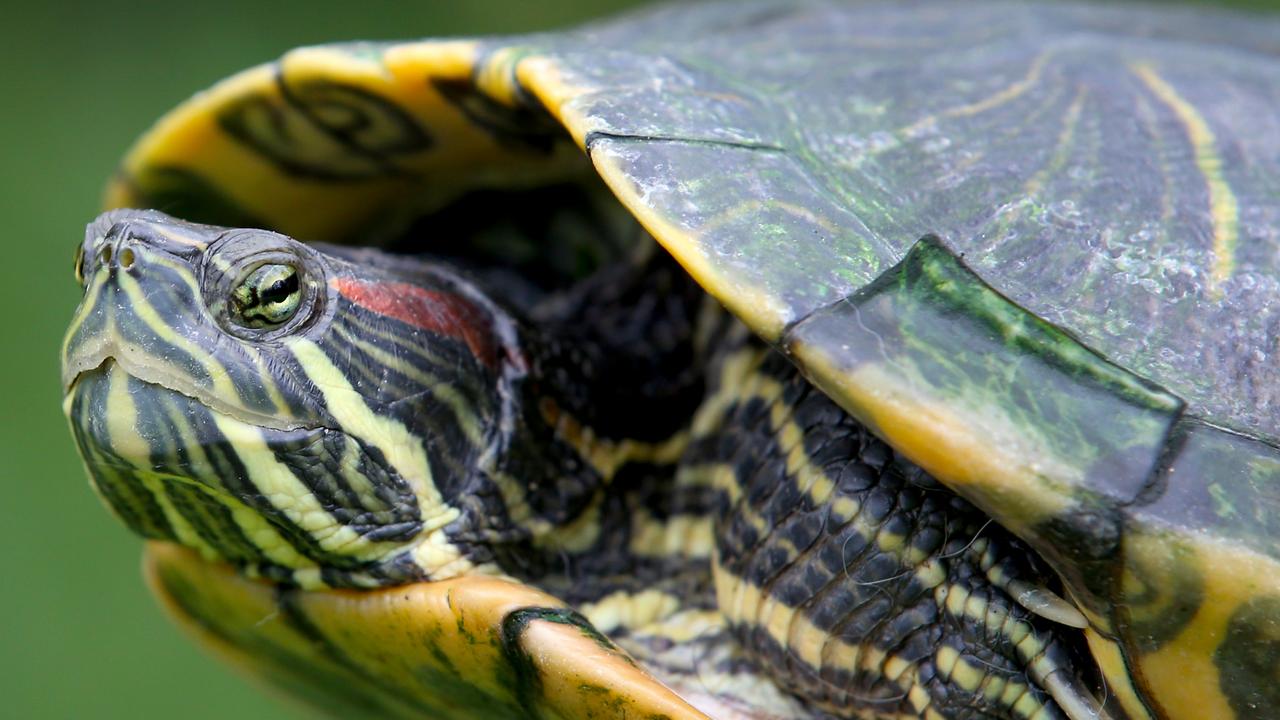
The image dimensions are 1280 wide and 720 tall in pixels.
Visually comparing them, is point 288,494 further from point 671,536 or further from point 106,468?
point 671,536

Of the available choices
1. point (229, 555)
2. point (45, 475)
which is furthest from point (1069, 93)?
point (45, 475)

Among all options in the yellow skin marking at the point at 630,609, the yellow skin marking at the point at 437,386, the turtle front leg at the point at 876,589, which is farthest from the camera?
the yellow skin marking at the point at 630,609

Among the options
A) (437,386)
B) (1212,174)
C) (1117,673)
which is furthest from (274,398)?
(1212,174)

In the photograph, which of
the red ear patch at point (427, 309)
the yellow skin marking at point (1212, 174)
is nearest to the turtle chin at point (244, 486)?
the red ear patch at point (427, 309)

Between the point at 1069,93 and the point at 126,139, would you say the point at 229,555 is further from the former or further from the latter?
the point at 126,139

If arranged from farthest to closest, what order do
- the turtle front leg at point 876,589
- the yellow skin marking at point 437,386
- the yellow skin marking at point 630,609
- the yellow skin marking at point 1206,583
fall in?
the yellow skin marking at point 630,609, the yellow skin marking at point 437,386, the turtle front leg at point 876,589, the yellow skin marking at point 1206,583

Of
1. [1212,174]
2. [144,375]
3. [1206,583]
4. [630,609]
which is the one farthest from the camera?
[630,609]

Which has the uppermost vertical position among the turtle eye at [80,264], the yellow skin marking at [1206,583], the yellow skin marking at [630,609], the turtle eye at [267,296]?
the turtle eye at [80,264]

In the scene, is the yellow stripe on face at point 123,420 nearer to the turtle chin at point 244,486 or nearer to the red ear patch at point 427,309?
the turtle chin at point 244,486
